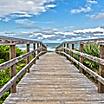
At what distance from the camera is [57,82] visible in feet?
25.7

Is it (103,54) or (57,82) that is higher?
(103,54)

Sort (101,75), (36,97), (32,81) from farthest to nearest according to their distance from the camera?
(32,81)
(101,75)
(36,97)

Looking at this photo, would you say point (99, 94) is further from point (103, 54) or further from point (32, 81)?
point (32, 81)

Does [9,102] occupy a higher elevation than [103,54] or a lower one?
lower

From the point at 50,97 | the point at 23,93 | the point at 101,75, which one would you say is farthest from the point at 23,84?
the point at 101,75

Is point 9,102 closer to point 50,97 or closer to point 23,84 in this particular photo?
point 50,97

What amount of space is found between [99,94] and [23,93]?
5.27 ft

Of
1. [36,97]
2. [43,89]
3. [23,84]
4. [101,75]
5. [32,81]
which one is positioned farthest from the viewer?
[32,81]

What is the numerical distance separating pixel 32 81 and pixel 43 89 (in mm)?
1188

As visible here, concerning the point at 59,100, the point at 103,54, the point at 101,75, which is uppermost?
the point at 103,54

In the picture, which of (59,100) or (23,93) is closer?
(59,100)

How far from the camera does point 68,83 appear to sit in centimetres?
770

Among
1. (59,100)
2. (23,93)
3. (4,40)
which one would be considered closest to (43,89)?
(23,93)

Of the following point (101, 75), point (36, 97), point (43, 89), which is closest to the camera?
point (36, 97)
